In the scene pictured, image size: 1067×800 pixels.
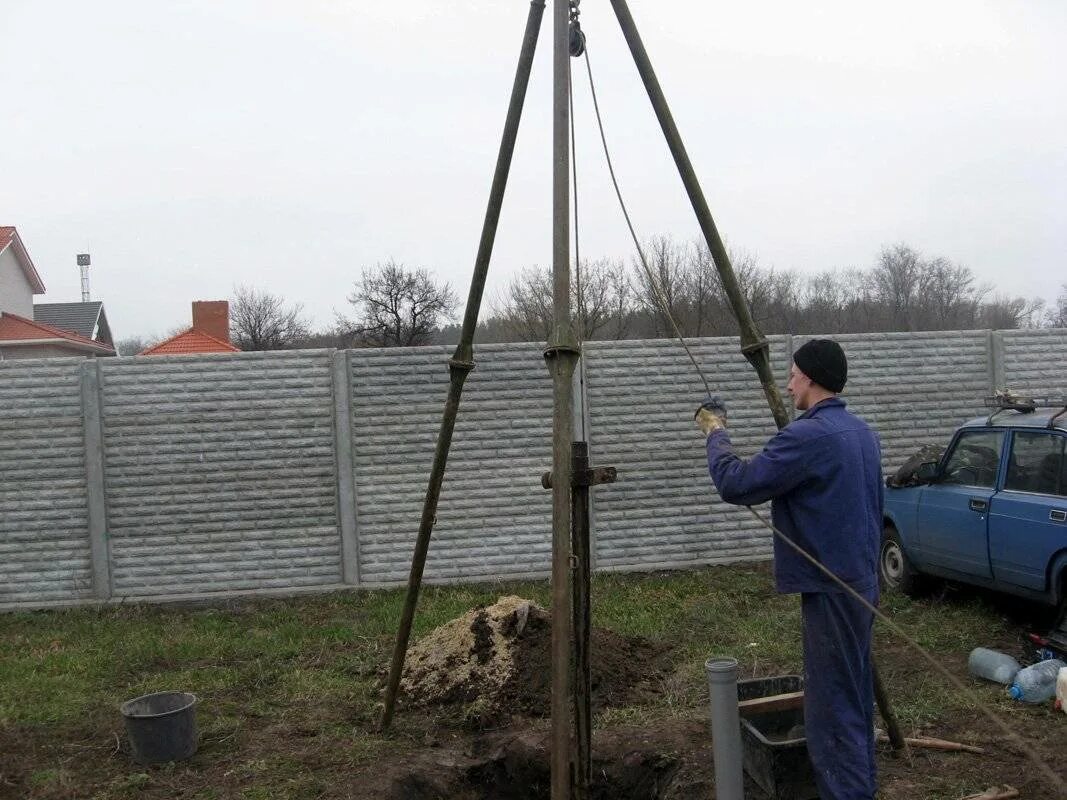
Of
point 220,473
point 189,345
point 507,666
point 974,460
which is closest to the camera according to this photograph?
point 507,666

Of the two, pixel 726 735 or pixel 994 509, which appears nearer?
pixel 726 735

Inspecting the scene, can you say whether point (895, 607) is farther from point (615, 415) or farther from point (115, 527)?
point (115, 527)

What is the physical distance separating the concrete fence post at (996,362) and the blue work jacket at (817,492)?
23.3ft

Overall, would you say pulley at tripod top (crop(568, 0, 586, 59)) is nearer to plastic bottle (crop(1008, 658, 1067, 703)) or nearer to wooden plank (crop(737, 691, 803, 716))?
wooden plank (crop(737, 691, 803, 716))

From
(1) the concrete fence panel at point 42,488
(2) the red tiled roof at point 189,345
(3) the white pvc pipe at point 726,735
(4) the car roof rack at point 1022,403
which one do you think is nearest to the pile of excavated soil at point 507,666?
(3) the white pvc pipe at point 726,735

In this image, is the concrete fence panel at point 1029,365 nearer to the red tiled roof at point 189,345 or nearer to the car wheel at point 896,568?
the car wheel at point 896,568

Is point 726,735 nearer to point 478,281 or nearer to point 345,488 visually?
point 478,281

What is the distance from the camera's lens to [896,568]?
26.0ft

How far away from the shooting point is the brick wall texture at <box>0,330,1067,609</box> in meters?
8.41

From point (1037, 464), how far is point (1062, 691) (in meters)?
1.89

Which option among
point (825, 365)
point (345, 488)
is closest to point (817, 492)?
point (825, 365)

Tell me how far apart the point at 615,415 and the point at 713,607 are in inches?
91.0

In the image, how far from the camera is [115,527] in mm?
8453

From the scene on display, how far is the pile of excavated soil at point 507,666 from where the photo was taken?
541cm
